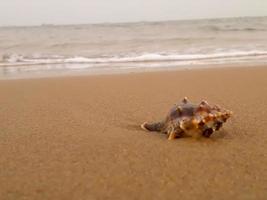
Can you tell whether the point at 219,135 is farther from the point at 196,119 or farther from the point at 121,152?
the point at 121,152

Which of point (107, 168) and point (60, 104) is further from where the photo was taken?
point (60, 104)

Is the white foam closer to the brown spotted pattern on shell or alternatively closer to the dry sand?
the dry sand

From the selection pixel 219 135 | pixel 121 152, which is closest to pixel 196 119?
pixel 219 135

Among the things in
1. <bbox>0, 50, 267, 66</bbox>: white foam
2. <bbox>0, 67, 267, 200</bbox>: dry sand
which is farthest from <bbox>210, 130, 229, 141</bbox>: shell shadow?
<bbox>0, 50, 267, 66</bbox>: white foam

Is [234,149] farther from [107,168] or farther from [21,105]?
[21,105]

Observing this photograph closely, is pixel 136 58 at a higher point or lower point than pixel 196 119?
higher

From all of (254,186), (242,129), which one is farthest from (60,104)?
(254,186)

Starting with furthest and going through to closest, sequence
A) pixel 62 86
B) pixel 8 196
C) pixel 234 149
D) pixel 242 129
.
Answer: pixel 62 86, pixel 242 129, pixel 234 149, pixel 8 196
